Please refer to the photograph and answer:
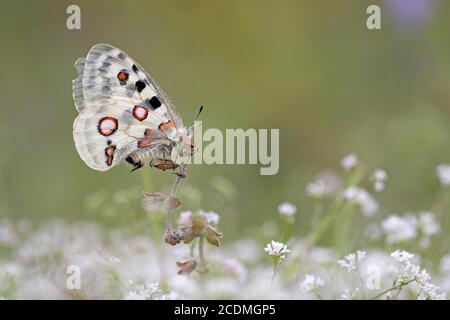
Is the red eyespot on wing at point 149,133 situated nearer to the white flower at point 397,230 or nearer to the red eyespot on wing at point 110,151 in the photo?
the red eyespot on wing at point 110,151

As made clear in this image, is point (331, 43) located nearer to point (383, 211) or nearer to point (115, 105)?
point (383, 211)

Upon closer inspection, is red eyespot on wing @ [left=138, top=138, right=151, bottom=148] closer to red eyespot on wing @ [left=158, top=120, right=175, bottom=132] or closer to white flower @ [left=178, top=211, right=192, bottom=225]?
red eyespot on wing @ [left=158, top=120, right=175, bottom=132]

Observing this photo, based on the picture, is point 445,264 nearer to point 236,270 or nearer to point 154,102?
point 236,270

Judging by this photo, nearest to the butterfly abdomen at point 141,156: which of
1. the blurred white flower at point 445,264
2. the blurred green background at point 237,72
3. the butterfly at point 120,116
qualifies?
the butterfly at point 120,116

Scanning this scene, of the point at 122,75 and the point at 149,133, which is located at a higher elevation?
the point at 122,75

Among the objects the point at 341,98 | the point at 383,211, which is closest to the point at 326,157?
the point at 341,98

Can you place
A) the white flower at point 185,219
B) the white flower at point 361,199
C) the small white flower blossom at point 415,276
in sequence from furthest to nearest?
the white flower at point 361,199 → the white flower at point 185,219 → the small white flower blossom at point 415,276

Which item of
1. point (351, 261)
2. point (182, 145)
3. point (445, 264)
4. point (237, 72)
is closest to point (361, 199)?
point (445, 264)
